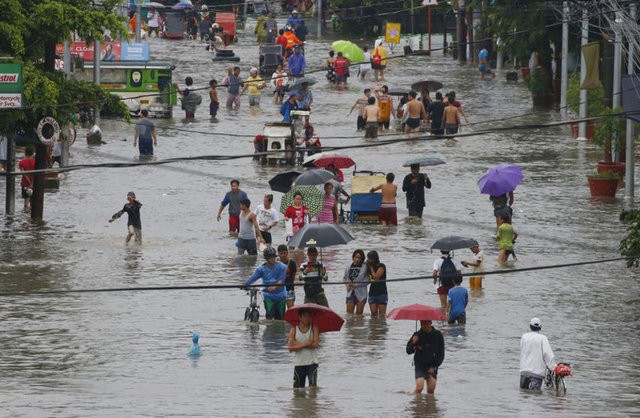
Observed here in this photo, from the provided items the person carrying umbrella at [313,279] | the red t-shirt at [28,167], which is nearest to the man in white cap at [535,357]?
the person carrying umbrella at [313,279]

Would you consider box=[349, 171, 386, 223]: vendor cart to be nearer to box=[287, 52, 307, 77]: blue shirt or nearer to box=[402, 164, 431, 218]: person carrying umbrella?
box=[402, 164, 431, 218]: person carrying umbrella

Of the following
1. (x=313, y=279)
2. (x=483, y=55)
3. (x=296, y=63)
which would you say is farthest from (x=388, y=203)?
(x=483, y=55)

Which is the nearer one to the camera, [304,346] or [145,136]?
[304,346]

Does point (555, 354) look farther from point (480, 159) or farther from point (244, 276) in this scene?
point (480, 159)

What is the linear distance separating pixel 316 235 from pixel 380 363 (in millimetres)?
4924

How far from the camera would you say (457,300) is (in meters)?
24.2

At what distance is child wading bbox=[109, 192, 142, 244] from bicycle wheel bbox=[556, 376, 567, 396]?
1229 cm

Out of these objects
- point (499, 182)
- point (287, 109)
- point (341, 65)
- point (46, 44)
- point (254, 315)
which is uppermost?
point (46, 44)

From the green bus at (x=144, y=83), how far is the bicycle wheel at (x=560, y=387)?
29990 mm

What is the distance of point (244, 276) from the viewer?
2819cm

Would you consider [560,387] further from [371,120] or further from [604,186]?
[371,120]

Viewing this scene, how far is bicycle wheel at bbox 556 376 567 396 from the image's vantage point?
67.1ft

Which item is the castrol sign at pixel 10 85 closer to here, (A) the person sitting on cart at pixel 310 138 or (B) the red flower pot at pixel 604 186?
(A) the person sitting on cart at pixel 310 138

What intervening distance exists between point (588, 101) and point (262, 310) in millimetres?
20553
